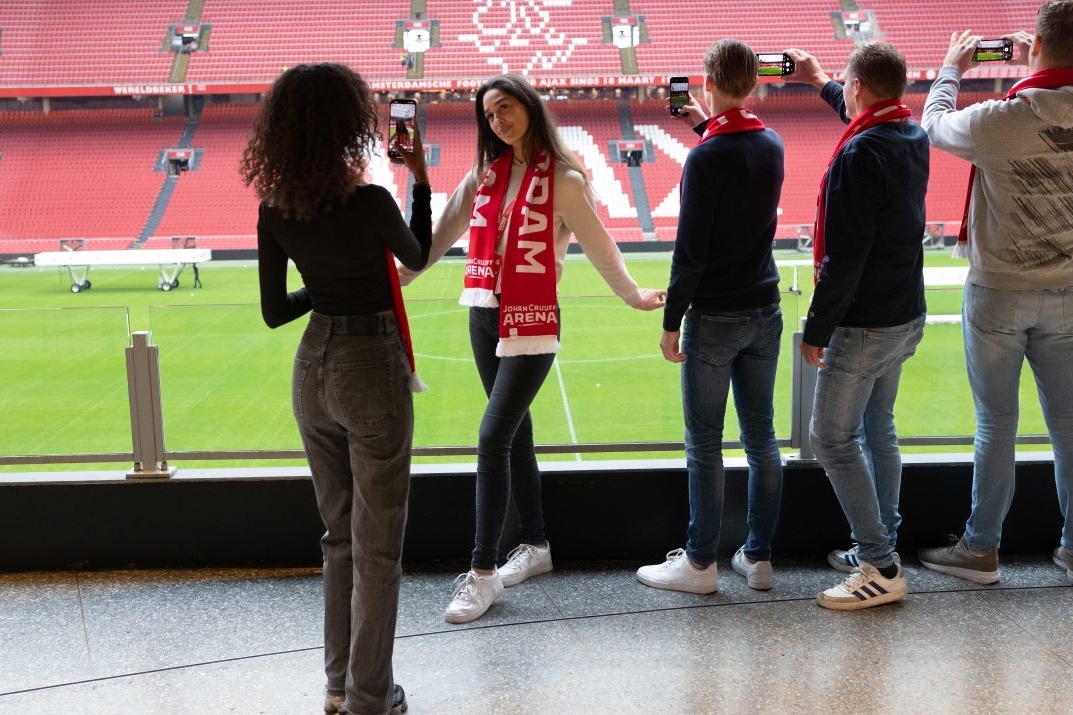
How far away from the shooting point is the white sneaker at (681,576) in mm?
2131

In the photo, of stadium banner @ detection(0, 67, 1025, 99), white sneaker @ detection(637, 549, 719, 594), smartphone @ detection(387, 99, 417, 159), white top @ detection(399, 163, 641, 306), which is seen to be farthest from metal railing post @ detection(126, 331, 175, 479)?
stadium banner @ detection(0, 67, 1025, 99)

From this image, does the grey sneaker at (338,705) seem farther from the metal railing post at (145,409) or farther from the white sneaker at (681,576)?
the metal railing post at (145,409)

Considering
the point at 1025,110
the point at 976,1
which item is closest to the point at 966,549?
the point at 1025,110

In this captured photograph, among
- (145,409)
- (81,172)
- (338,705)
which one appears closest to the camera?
(338,705)

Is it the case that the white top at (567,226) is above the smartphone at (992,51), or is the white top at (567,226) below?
below

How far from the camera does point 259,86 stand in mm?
18328

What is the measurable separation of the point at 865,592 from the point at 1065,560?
55cm

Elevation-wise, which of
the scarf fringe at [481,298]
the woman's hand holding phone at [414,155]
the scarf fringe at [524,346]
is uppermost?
the woman's hand holding phone at [414,155]

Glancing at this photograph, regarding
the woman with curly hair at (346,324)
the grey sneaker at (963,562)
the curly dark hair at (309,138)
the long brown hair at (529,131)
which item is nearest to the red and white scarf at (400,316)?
the woman with curly hair at (346,324)

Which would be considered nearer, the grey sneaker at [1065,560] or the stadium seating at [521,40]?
the grey sneaker at [1065,560]

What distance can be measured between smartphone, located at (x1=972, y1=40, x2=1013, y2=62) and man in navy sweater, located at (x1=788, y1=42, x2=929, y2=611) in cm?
31

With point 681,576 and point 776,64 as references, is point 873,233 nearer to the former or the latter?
point 776,64

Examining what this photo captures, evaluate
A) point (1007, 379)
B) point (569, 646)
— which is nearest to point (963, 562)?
point (1007, 379)

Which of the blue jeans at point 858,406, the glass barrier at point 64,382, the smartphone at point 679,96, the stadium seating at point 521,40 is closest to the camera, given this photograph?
the blue jeans at point 858,406
